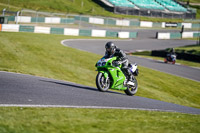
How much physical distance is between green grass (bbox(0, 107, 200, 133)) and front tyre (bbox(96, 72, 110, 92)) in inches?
128

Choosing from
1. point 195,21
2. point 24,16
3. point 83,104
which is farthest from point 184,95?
point 195,21

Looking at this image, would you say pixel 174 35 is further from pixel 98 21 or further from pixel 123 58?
pixel 123 58

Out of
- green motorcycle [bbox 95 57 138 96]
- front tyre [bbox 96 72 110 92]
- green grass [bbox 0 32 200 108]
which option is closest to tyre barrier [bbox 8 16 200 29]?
green grass [bbox 0 32 200 108]

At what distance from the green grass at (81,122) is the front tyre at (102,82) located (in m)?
3.25

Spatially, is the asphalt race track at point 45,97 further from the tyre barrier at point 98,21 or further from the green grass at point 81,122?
the tyre barrier at point 98,21

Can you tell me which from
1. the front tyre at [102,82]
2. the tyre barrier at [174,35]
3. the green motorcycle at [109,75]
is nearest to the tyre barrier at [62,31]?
the tyre barrier at [174,35]

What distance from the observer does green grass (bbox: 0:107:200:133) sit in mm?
5713

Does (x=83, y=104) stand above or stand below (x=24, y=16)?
below

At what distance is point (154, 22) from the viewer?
→ 70.0 m

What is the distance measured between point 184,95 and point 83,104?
10833mm

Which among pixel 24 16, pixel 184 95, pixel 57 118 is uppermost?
pixel 24 16

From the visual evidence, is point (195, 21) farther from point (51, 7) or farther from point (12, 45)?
point (12, 45)

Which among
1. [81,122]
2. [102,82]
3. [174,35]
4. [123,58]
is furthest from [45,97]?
[174,35]

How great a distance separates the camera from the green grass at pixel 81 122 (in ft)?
18.7
